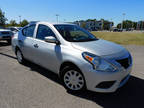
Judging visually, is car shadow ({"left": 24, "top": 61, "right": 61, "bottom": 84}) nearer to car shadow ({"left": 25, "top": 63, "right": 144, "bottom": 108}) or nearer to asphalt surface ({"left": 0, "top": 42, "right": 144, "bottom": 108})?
asphalt surface ({"left": 0, "top": 42, "right": 144, "bottom": 108})

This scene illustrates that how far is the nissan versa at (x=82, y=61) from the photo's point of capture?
93.7 inches

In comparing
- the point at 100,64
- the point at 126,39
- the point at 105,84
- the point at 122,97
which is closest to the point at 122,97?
the point at 122,97

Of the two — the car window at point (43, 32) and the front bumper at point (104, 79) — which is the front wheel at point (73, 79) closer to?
the front bumper at point (104, 79)

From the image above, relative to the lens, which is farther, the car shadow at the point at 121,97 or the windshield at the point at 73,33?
the windshield at the point at 73,33

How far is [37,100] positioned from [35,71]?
5.63ft

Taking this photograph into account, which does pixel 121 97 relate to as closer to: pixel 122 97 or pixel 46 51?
pixel 122 97

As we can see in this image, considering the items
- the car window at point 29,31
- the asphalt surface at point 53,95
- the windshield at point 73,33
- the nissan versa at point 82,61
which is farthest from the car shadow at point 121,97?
the car window at point 29,31

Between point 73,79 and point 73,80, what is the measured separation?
0.09 ft

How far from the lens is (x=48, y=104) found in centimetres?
247

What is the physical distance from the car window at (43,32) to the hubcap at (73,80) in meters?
1.20

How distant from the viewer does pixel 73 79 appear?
110 inches

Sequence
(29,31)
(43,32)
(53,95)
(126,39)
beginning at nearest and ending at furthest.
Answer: (53,95), (43,32), (29,31), (126,39)

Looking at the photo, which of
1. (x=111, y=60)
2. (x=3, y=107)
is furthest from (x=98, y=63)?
(x=3, y=107)

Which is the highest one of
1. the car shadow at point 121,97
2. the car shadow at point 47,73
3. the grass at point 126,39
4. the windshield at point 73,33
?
the windshield at point 73,33
